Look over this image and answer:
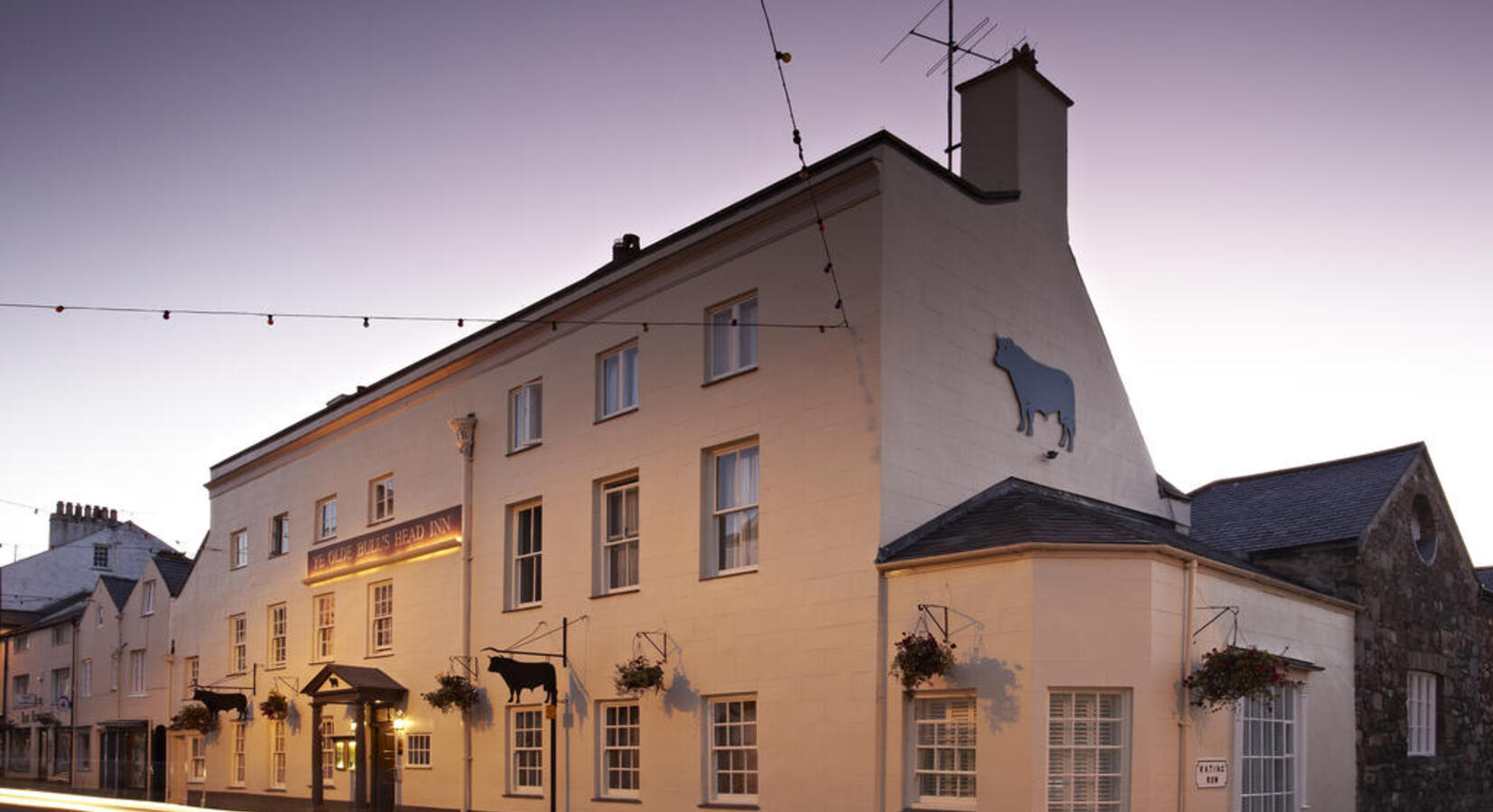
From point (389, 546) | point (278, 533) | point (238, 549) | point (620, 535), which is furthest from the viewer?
point (238, 549)

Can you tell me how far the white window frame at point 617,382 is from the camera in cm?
2052

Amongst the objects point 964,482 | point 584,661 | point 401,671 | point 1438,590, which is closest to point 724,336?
point 964,482

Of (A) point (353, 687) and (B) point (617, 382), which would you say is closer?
(B) point (617, 382)

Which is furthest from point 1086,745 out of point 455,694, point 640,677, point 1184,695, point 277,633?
point 277,633

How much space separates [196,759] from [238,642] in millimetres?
3593

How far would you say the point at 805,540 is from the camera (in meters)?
16.8

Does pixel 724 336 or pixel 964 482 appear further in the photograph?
pixel 724 336

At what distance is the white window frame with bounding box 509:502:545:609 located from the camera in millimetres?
22031

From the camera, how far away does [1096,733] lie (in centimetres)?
1438

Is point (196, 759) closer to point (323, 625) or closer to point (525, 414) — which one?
point (323, 625)

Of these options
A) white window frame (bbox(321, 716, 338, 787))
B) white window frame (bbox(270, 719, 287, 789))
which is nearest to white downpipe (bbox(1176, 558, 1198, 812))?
white window frame (bbox(321, 716, 338, 787))

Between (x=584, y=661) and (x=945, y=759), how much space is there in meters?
7.03

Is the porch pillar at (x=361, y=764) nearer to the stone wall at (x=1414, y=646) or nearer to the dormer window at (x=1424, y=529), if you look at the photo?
the stone wall at (x=1414, y=646)

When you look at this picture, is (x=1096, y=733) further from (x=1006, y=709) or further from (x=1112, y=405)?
(x=1112, y=405)
